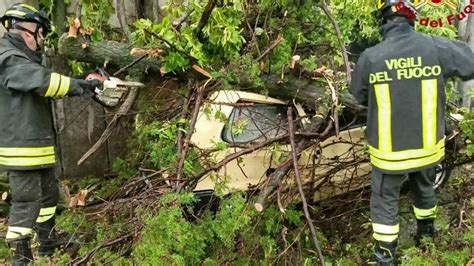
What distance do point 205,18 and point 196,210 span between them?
1.53 meters

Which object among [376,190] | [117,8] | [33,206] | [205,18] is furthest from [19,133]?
[376,190]

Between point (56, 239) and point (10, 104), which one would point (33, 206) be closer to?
point (56, 239)

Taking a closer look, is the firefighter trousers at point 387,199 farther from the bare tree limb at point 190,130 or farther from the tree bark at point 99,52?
the tree bark at point 99,52

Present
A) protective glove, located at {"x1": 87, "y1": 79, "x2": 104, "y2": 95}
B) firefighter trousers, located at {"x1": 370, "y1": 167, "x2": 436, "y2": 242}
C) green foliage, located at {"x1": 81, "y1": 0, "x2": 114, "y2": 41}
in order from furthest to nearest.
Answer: green foliage, located at {"x1": 81, "y1": 0, "x2": 114, "y2": 41}
protective glove, located at {"x1": 87, "y1": 79, "x2": 104, "y2": 95}
firefighter trousers, located at {"x1": 370, "y1": 167, "x2": 436, "y2": 242}

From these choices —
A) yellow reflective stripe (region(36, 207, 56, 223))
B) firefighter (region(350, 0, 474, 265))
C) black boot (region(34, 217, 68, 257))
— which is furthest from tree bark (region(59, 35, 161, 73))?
firefighter (region(350, 0, 474, 265))

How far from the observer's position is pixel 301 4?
4.05 m

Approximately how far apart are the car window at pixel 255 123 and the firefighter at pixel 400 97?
86cm

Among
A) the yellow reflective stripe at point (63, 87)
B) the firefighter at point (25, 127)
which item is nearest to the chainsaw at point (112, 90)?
the firefighter at point (25, 127)

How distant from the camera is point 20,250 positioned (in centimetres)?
365

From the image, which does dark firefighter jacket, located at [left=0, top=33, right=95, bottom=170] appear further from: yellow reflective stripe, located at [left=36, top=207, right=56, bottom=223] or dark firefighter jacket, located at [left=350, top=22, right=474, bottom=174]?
dark firefighter jacket, located at [left=350, top=22, right=474, bottom=174]

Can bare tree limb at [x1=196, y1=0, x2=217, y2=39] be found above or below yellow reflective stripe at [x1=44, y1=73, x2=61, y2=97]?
above

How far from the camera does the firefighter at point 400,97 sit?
290 centimetres

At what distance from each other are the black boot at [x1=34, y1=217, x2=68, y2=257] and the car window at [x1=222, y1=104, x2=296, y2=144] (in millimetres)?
1551

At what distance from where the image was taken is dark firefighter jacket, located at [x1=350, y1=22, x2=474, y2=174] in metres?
2.90
